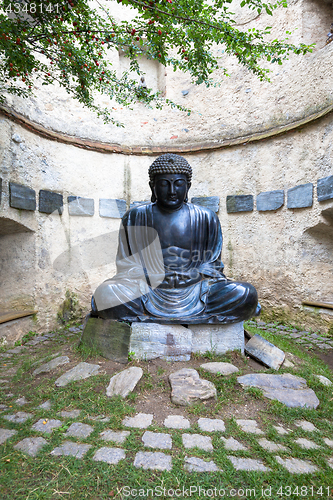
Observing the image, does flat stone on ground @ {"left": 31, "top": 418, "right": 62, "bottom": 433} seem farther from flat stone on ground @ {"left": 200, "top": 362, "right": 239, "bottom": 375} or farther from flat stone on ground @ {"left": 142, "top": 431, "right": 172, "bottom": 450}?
flat stone on ground @ {"left": 200, "top": 362, "right": 239, "bottom": 375}

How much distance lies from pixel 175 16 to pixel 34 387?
11.4 feet

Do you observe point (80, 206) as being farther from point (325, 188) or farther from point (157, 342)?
point (325, 188)

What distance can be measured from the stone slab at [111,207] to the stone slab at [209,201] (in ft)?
4.72

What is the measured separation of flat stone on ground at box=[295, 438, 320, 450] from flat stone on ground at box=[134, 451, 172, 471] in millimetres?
Result: 824

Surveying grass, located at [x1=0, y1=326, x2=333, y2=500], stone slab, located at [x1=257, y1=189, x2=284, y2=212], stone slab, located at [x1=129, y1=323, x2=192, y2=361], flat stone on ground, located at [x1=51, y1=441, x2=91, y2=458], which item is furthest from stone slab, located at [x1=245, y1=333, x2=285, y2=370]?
stone slab, located at [x1=257, y1=189, x2=284, y2=212]

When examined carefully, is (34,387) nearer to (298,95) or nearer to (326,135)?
(326,135)

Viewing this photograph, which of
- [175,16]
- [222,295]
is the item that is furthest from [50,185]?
[222,295]

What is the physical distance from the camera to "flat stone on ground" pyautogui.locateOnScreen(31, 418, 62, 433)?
70.2 inches

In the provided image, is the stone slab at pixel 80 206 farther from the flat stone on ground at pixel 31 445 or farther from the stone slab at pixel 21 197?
the flat stone on ground at pixel 31 445

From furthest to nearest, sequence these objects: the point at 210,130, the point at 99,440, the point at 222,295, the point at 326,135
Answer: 1. the point at 210,130
2. the point at 326,135
3. the point at 222,295
4. the point at 99,440

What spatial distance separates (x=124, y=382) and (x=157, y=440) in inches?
25.4

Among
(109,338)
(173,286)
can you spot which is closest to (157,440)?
(109,338)

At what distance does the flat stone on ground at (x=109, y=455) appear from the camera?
151 cm

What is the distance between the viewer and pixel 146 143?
19.2 ft
